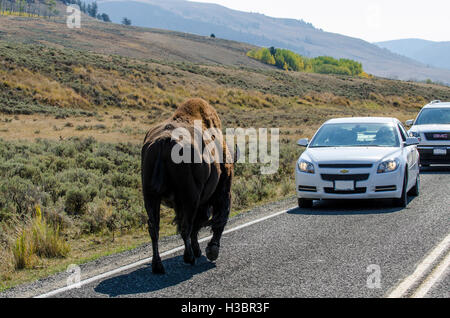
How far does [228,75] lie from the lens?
81.6 m

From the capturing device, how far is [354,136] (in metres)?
12.4

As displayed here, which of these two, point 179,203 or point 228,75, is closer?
point 179,203

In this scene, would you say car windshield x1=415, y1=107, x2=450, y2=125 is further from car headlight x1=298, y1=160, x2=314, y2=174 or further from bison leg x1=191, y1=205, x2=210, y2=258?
bison leg x1=191, y1=205, x2=210, y2=258

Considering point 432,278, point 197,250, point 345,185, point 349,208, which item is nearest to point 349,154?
point 345,185

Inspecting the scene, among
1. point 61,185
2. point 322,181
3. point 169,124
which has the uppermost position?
point 169,124

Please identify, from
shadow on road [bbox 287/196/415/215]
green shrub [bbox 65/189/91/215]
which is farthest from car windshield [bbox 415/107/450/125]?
green shrub [bbox 65/189/91/215]

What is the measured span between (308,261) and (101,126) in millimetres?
28113

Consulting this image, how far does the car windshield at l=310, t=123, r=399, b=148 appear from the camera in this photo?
12.1 m

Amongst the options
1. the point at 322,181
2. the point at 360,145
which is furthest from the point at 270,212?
the point at 360,145

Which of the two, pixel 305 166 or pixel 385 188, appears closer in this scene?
pixel 385 188

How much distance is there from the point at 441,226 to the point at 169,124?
4.84 m

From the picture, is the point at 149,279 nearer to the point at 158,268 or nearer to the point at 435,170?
the point at 158,268

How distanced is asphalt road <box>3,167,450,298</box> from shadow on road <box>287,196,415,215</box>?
4.6 inches

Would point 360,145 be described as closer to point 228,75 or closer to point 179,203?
point 179,203
